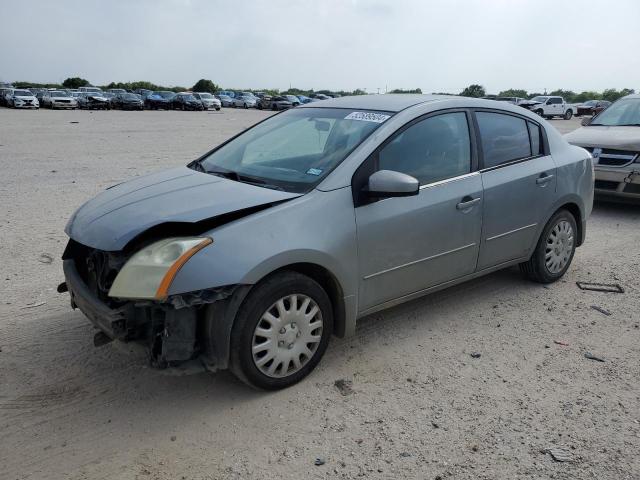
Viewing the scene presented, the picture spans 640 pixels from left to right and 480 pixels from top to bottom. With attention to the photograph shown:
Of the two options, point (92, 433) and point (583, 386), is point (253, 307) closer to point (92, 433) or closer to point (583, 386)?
point (92, 433)

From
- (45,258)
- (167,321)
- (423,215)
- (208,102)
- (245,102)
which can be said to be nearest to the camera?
(167,321)

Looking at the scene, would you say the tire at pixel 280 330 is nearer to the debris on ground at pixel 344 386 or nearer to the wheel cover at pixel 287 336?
the wheel cover at pixel 287 336

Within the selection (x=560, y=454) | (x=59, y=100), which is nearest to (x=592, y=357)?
(x=560, y=454)

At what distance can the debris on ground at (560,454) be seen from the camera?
280cm

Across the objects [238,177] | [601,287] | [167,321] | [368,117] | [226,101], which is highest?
[368,117]

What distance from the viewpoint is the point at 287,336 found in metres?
3.32

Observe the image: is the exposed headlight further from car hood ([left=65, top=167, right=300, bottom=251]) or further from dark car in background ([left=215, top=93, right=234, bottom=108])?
dark car in background ([left=215, top=93, right=234, bottom=108])

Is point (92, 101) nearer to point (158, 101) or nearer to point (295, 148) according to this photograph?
point (158, 101)

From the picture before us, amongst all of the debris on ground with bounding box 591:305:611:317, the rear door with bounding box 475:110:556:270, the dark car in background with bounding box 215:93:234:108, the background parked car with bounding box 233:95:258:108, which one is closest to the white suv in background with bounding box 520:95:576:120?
the background parked car with bounding box 233:95:258:108

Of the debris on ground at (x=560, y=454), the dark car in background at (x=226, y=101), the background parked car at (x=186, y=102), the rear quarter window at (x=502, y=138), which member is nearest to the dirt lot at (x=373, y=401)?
the debris on ground at (x=560, y=454)

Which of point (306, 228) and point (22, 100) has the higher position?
point (22, 100)

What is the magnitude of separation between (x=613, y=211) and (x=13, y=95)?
40.8 meters

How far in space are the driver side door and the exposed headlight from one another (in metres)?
1.09

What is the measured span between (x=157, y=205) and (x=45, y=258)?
2779mm
